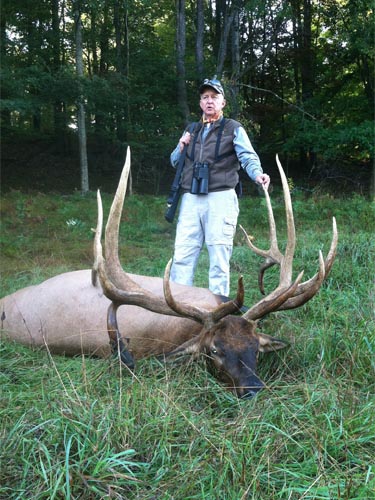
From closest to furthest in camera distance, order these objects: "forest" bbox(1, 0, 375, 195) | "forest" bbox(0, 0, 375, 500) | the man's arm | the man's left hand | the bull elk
→ 1. "forest" bbox(0, 0, 375, 500)
2. the bull elk
3. the man's left hand
4. the man's arm
5. "forest" bbox(1, 0, 375, 195)

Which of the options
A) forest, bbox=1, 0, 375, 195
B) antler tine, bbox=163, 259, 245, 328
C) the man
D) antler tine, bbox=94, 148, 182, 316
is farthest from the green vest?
forest, bbox=1, 0, 375, 195

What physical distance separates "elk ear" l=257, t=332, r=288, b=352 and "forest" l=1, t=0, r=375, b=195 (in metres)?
10.9

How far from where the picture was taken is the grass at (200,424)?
219 centimetres

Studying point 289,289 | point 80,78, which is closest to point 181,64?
point 80,78

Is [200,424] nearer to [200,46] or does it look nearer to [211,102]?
[211,102]

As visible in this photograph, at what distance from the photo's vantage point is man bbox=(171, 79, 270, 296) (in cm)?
480

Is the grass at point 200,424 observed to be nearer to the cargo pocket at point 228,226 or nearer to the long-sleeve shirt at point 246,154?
the cargo pocket at point 228,226

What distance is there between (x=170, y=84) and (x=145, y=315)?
582 inches

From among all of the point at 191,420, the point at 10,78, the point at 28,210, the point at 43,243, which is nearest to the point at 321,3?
the point at 10,78

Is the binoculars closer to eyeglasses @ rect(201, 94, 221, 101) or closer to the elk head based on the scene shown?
eyeglasses @ rect(201, 94, 221, 101)

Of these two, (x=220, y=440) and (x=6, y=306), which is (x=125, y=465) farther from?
(x=6, y=306)

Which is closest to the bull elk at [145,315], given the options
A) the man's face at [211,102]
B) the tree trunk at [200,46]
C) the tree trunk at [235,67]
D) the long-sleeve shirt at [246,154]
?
the long-sleeve shirt at [246,154]

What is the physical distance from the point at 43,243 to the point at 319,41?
15757 mm

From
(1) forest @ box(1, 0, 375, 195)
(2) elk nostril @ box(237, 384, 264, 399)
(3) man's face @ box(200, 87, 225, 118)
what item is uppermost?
(1) forest @ box(1, 0, 375, 195)
